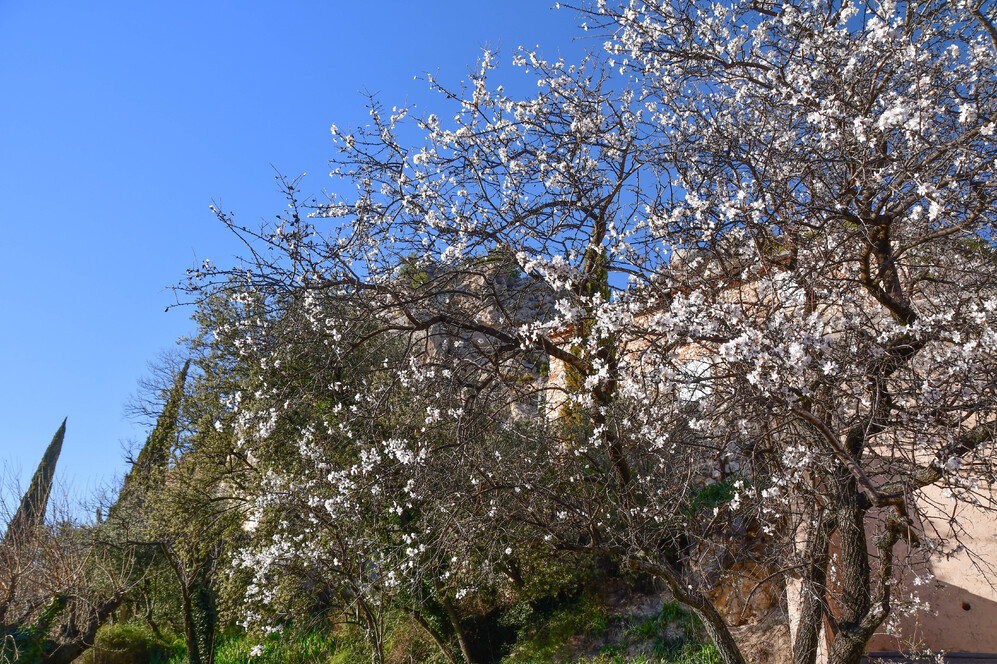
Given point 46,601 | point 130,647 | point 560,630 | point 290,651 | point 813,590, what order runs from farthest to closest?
point 130,647 < point 290,651 < point 46,601 < point 560,630 < point 813,590

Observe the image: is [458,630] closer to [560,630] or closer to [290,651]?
[560,630]

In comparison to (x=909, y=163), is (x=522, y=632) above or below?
below

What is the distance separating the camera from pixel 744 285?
210 inches

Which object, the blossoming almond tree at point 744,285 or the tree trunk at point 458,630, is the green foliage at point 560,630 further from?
the blossoming almond tree at point 744,285

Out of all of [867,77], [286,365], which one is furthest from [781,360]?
[286,365]

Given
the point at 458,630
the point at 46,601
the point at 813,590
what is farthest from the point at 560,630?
the point at 46,601

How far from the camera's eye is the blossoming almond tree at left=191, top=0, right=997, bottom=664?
3.89 meters

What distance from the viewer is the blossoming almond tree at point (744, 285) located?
3893 mm

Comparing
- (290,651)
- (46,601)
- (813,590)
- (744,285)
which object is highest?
(744,285)

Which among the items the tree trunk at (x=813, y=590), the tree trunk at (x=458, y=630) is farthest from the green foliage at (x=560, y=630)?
the tree trunk at (x=813, y=590)

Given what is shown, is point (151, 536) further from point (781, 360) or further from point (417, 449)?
point (781, 360)

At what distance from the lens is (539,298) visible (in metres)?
6.00

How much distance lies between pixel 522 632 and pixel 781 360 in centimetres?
733

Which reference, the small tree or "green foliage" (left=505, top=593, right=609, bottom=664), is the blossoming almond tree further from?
the small tree
